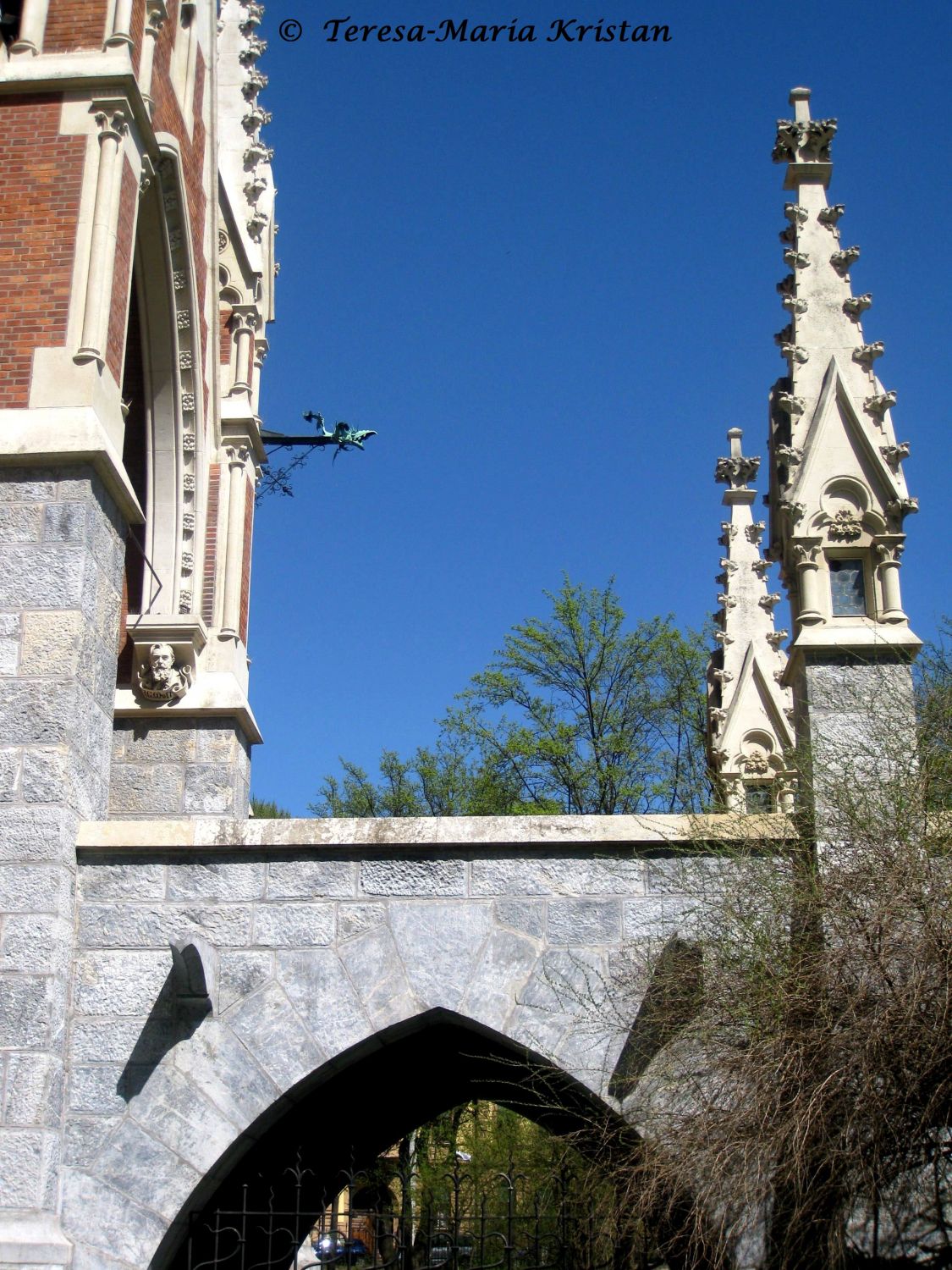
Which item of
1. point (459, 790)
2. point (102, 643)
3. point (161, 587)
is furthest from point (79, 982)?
point (459, 790)

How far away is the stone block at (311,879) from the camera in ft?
24.1

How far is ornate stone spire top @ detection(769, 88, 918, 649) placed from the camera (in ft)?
26.8

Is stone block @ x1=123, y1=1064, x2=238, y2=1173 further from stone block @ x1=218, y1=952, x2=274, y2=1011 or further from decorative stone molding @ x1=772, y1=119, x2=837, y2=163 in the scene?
decorative stone molding @ x1=772, y1=119, x2=837, y2=163

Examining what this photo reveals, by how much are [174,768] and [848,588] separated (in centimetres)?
533

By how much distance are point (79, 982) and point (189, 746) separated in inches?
161

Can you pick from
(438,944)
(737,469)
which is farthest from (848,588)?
(737,469)

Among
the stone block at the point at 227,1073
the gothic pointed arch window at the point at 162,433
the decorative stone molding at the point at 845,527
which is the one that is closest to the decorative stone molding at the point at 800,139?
the decorative stone molding at the point at 845,527

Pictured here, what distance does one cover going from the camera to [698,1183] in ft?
20.0

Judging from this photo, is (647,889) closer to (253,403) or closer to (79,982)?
(79,982)

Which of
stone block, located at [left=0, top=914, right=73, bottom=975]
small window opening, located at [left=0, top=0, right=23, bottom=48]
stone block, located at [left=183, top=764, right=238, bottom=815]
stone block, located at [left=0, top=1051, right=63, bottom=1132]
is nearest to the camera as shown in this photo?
stone block, located at [left=0, top=1051, right=63, bottom=1132]

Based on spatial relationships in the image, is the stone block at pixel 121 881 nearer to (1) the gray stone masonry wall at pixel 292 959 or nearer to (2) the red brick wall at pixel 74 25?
(1) the gray stone masonry wall at pixel 292 959

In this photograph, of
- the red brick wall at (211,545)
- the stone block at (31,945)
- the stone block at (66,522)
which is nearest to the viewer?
the stone block at (31,945)

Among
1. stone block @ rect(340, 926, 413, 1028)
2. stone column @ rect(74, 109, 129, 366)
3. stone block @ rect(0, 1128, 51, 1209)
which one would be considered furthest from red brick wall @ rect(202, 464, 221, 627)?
stone block @ rect(0, 1128, 51, 1209)

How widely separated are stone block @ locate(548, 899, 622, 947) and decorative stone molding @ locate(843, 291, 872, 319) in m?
3.87
